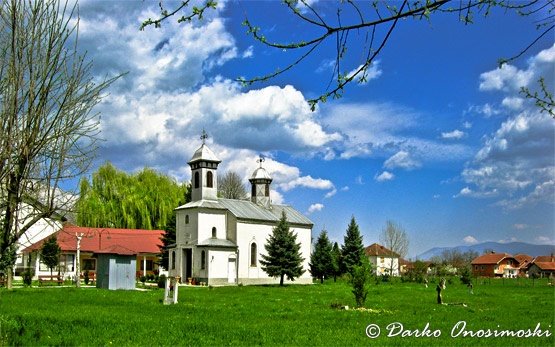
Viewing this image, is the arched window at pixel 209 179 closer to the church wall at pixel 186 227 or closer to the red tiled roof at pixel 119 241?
the church wall at pixel 186 227

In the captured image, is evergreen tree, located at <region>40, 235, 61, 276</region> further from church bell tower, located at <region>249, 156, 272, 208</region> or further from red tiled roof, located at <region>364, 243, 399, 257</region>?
red tiled roof, located at <region>364, 243, 399, 257</region>

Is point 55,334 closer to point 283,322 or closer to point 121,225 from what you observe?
point 283,322

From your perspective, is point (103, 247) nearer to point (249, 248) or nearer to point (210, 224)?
point (210, 224)

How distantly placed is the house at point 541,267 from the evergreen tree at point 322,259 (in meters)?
62.7

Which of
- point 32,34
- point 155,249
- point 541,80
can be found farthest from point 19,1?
point 155,249

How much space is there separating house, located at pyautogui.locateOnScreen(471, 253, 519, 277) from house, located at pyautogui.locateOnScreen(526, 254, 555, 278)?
2.53 meters

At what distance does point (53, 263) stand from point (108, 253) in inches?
599

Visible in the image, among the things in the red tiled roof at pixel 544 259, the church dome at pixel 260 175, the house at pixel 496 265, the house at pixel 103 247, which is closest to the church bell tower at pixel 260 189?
the church dome at pixel 260 175

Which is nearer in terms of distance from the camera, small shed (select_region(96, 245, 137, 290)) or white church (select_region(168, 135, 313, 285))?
small shed (select_region(96, 245, 137, 290))

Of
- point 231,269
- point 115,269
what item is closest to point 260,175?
point 231,269

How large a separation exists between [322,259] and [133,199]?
18326 mm

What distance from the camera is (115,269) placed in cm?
3291

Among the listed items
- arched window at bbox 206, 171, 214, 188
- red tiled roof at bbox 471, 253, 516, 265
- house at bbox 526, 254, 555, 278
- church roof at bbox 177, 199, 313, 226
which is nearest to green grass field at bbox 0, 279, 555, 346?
church roof at bbox 177, 199, 313, 226

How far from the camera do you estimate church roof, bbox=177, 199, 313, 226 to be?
4936 cm
